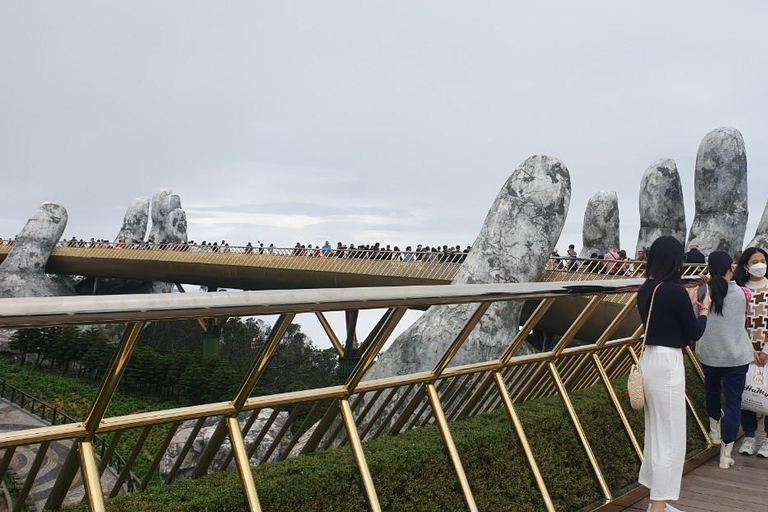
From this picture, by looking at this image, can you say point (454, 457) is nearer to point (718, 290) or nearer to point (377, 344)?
point (377, 344)

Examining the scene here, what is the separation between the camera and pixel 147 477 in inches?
129

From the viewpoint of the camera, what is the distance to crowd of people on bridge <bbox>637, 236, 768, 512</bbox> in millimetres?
4215

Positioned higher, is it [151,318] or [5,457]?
[151,318]

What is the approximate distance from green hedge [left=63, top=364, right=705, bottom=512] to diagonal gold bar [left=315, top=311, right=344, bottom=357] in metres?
0.60

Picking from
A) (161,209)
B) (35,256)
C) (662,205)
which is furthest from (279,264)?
(161,209)

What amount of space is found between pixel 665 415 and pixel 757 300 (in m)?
2.64

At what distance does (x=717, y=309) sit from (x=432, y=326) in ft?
40.0

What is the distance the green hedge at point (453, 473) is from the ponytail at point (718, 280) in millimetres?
1045

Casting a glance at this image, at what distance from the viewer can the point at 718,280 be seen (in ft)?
19.0

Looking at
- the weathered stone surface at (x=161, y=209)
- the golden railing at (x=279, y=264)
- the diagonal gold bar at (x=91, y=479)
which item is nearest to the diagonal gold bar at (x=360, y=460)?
the diagonal gold bar at (x=91, y=479)

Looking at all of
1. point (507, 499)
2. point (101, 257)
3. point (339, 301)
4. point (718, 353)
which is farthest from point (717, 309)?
point (101, 257)

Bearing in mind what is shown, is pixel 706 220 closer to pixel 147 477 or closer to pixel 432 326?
pixel 432 326

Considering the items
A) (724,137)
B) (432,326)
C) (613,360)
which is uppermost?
(724,137)

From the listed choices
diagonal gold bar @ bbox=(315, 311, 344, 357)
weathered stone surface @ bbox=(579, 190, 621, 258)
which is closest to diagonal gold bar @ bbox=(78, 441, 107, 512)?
diagonal gold bar @ bbox=(315, 311, 344, 357)
